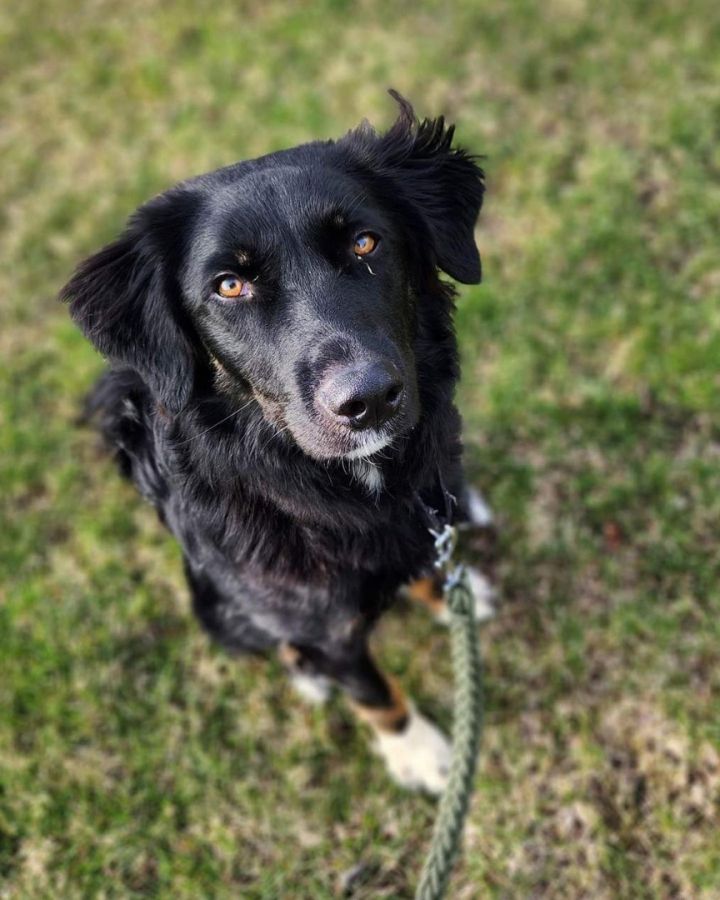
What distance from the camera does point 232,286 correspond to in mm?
2133

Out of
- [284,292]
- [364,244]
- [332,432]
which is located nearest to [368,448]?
[332,432]

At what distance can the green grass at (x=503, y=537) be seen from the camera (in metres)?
2.87

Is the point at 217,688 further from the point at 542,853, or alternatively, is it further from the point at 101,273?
the point at 101,273

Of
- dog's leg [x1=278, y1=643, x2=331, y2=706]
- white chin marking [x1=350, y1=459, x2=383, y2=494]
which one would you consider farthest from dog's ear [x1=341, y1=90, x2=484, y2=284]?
dog's leg [x1=278, y1=643, x2=331, y2=706]

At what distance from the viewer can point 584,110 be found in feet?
15.0

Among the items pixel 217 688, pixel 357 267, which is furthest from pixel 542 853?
pixel 357 267

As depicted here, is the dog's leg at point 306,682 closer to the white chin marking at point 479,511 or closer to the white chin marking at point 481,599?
the white chin marking at point 481,599

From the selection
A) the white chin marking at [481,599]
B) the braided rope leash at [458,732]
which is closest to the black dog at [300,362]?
the braided rope leash at [458,732]

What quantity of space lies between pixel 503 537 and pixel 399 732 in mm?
974

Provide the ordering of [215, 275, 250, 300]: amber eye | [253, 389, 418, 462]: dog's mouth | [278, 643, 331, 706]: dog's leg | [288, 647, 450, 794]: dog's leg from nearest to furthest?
1. [253, 389, 418, 462]: dog's mouth
2. [215, 275, 250, 300]: amber eye
3. [288, 647, 450, 794]: dog's leg
4. [278, 643, 331, 706]: dog's leg

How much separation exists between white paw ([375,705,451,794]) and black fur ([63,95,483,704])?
0.57 meters

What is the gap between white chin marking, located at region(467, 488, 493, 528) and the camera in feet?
11.2

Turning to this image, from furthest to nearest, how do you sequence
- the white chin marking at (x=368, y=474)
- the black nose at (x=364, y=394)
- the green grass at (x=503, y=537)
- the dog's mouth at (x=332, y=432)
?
the green grass at (x=503, y=537), the white chin marking at (x=368, y=474), the dog's mouth at (x=332, y=432), the black nose at (x=364, y=394)

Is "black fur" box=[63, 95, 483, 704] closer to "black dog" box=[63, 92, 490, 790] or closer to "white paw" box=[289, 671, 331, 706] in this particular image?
"black dog" box=[63, 92, 490, 790]
